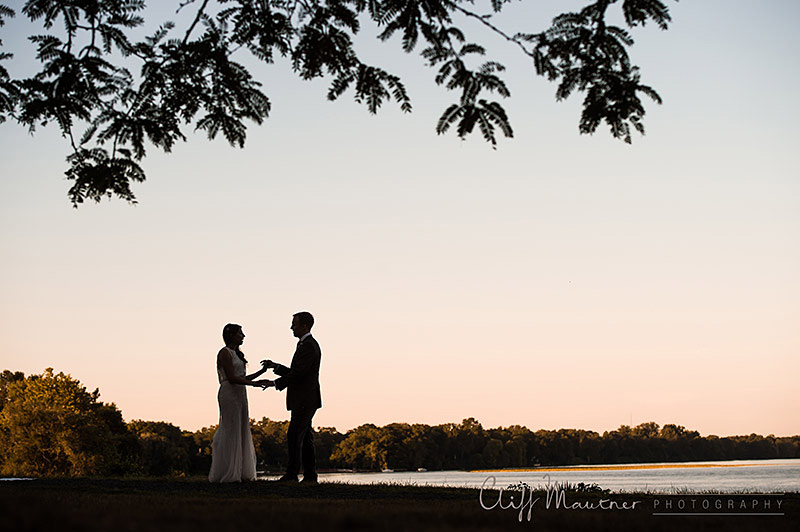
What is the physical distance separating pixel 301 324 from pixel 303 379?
1.07m

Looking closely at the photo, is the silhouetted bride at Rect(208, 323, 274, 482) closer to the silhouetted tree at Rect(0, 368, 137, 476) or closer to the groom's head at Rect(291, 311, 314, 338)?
the groom's head at Rect(291, 311, 314, 338)

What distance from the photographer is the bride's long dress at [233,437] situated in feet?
47.2

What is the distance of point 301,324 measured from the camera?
49.4 feet

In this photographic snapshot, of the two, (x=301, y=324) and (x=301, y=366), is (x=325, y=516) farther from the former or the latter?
(x=301, y=324)

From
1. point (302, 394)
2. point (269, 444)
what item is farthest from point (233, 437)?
point (269, 444)

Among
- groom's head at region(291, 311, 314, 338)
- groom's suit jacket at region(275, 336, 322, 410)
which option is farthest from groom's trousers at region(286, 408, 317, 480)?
groom's head at region(291, 311, 314, 338)

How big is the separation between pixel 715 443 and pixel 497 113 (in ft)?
438

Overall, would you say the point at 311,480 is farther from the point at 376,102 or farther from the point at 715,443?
the point at 715,443

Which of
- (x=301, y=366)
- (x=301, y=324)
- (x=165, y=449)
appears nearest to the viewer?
(x=301, y=366)

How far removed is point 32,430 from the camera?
55.6m

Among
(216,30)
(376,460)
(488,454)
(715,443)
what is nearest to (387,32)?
(216,30)

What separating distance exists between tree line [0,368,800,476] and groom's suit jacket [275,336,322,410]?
88.6 inches

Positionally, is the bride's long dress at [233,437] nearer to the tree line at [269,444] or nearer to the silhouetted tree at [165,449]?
the tree line at [269,444]

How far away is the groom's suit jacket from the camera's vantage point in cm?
1467
